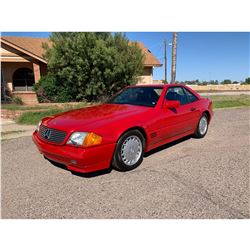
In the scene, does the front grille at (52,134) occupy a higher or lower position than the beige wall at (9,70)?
lower

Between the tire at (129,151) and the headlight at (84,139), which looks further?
the tire at (129,151)

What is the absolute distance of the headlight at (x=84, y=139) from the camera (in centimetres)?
309

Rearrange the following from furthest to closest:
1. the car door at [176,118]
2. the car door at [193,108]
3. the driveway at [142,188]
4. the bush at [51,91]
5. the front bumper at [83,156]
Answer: the bush at [51,91] < the car door at [193,108] < the car door at [176,118] < the front bumper at [83,156] < the driveway at [142,188]

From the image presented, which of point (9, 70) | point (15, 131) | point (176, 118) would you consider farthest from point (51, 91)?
point (176, 118)

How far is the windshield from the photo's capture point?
431 centimetres

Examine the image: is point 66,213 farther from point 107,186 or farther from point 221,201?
point 221,201

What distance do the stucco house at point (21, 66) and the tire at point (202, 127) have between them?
844cm

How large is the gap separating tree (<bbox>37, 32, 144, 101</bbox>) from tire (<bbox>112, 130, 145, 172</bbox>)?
7875mm

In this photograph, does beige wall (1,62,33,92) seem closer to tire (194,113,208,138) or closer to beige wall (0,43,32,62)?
beige wall (0,43,32,62)

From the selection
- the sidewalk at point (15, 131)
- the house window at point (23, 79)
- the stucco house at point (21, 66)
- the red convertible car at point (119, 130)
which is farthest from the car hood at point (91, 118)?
the house window at point (23, 79)

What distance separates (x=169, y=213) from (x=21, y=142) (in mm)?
4309

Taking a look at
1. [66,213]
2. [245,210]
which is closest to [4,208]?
[66,213]

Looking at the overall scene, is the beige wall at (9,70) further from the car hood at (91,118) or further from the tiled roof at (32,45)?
the car hood at (91,118)

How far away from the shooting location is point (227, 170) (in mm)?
3635
